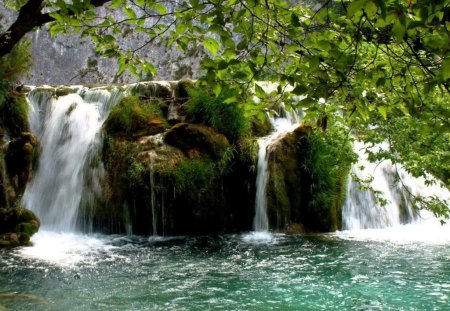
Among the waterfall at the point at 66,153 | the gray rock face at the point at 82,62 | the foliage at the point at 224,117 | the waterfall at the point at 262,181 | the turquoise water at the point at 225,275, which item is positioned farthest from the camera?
the gray rock face at the point at 82,62

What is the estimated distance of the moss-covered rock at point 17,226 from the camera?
8.17 m

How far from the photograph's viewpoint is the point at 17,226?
858cm

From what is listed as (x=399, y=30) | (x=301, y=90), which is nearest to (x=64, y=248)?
(x=301, y=90)

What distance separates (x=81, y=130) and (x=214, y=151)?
400 cm

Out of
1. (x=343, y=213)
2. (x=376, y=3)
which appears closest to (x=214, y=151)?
(x=343, y=213)

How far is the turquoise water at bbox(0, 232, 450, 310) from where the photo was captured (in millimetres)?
→ 4949

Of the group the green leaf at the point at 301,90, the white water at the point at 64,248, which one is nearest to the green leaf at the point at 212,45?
the green leaf at the point at 301,90

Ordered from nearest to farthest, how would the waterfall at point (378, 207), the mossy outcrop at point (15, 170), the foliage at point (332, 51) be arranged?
1. the foliage at point (332, 51)
2. the mossy outcrop at point (15, 170)
3. the waterfall at point (378, 207)

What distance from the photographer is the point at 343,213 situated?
10711 millimetres

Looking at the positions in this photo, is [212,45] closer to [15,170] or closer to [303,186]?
[303,186]

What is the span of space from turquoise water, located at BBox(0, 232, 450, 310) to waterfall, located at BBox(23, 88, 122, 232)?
1459 mm

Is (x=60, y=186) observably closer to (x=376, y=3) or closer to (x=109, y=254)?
(x=109, y=254)

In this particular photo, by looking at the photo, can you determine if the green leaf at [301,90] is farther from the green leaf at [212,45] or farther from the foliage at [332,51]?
the green leaf at [212,45]

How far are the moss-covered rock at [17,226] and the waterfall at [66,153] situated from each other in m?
1.24
